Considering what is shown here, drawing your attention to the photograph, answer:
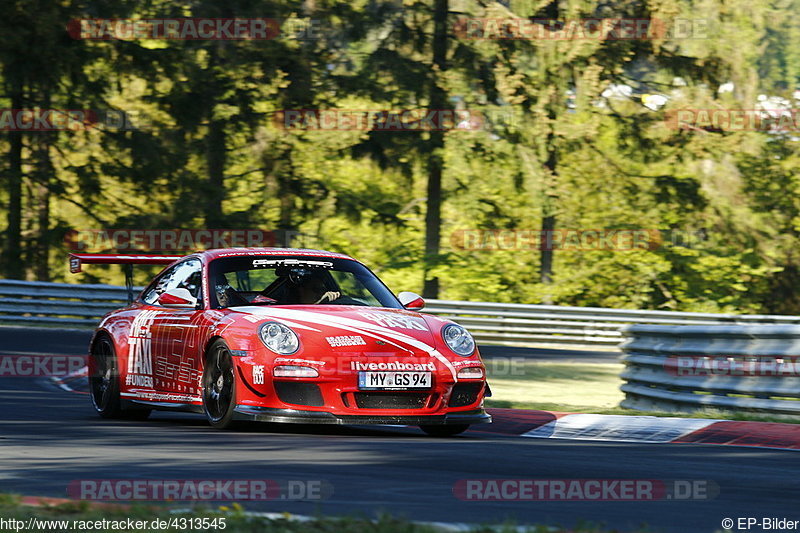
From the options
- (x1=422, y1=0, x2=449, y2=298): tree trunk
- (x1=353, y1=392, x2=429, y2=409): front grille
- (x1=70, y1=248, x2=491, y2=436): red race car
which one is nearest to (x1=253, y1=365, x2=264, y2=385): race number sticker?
(x1=70, y1=248, x2=491, y2=436): red race car

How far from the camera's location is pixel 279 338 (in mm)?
9297

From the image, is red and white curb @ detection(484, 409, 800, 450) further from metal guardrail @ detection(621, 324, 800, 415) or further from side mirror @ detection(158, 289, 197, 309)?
side mirror @ detection(158, 289, 197, 309)

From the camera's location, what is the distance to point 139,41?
105ft

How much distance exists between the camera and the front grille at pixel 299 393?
30.2 ft

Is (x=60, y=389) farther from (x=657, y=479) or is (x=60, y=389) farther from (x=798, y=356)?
(x=657, y=479)

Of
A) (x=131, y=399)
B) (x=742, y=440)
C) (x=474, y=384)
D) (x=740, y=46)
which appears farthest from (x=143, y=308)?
(x=740, y=46)

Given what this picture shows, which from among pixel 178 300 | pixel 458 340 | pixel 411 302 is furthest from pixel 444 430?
pixel 178 300

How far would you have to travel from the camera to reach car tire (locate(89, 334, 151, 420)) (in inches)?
441

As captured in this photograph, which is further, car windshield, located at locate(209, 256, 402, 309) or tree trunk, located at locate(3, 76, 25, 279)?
tree trunk, located at locate(3, 76, 25, 279)

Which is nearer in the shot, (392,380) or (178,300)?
(392,380)

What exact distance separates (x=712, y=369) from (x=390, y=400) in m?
3.95

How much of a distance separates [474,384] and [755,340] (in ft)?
10.4

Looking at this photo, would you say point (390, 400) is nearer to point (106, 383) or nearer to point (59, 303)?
point (106, 383)

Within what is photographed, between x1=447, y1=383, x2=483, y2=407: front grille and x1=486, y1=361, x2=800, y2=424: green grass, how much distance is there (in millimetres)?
1972
